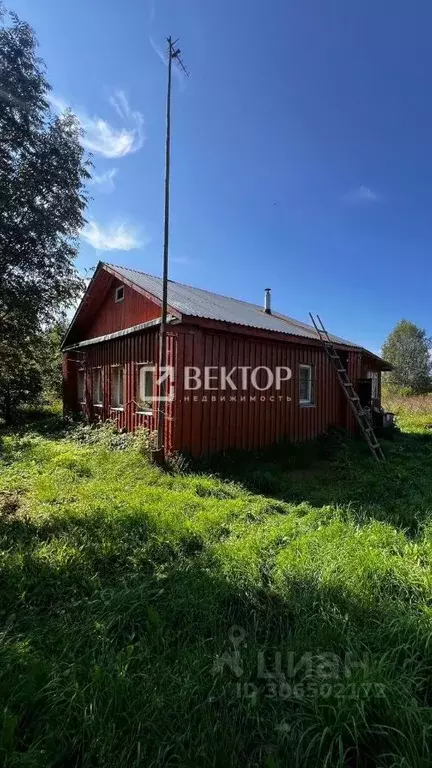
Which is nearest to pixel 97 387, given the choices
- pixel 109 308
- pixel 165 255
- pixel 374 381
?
pixel 109 308

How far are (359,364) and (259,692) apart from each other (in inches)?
462

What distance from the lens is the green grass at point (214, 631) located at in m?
Answer: 1.65

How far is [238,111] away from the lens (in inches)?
302

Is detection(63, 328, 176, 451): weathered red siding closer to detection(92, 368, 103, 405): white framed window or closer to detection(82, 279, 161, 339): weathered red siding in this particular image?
detection(92, 368, 103, 405): white framed window

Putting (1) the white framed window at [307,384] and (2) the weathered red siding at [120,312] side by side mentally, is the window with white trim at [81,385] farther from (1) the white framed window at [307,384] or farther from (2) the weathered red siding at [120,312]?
(1) the white framed window at [307,384]

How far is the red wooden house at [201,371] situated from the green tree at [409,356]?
26172 millimetres

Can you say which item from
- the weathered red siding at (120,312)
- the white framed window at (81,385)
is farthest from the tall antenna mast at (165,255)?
the white framed window at (81,385)

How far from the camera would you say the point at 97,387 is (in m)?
11.4

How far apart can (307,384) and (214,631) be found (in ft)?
27.6

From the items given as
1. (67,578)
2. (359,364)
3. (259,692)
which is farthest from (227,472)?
(359,364)

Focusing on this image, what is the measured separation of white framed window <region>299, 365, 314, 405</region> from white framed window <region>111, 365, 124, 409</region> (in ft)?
17.0

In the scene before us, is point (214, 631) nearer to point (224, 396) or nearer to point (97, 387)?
point (224, 396)

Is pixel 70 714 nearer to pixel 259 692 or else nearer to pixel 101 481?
pixel 259 692

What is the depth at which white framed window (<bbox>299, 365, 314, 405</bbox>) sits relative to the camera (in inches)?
399
